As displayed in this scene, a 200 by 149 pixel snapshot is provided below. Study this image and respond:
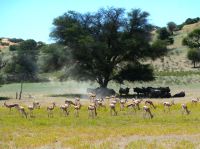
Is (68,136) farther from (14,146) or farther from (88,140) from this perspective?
(14,146)

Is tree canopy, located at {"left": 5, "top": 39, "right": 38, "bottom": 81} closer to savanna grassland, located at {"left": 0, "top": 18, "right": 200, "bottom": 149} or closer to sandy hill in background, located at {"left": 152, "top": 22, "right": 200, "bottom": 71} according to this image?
sandy hill in background, located at {"left": 152, "top": 22, "right": 200, "bottom": 71}

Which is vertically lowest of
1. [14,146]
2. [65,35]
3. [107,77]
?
[14,146]

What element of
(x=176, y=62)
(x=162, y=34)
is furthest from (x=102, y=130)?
(x=162, y=34)

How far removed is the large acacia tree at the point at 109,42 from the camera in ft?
246

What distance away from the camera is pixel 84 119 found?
37062 mm

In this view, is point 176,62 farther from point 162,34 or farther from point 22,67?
point 22,67

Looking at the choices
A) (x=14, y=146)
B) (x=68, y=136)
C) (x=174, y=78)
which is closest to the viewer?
(x=14, y=146)

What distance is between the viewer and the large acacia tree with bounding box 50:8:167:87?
74.9 meters

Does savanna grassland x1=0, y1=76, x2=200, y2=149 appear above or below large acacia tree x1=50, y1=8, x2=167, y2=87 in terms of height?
below

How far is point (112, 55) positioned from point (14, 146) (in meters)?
51.5

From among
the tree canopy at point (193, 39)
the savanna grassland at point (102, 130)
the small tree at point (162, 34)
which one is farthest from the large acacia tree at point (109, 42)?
the small tree at point (162, 34)

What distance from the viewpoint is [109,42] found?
76.4 m

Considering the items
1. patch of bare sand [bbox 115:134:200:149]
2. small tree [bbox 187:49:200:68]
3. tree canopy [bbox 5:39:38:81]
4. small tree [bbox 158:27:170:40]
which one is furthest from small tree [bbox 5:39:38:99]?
patch of bare sand [bbox 115:134:200:149]

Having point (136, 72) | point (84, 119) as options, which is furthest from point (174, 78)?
point (84, 119)
